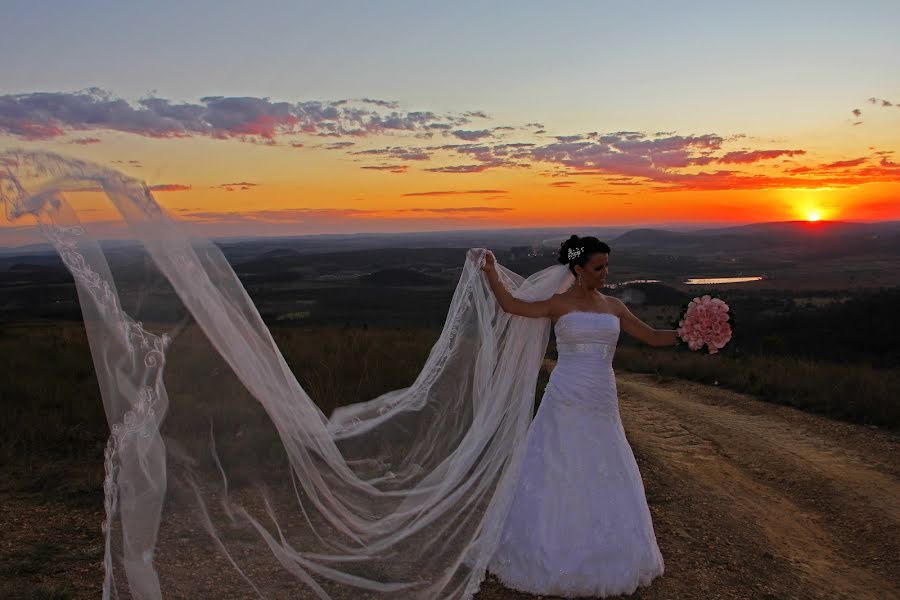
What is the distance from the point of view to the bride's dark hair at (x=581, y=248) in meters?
5.36

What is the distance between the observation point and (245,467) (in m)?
4.29

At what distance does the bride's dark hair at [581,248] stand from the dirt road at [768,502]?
2.42m

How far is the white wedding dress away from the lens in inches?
190

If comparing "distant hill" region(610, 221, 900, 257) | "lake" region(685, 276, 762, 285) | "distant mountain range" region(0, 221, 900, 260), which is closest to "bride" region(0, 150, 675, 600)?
"lake" region(685, 276, 762, 285)

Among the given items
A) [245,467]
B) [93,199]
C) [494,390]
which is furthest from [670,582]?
[93,199]

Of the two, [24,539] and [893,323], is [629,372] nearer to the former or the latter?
[24,539]

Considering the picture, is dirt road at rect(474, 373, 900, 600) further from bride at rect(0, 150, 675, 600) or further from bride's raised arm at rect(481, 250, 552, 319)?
bride's raised arm at rect(481, 250, 552, 319)

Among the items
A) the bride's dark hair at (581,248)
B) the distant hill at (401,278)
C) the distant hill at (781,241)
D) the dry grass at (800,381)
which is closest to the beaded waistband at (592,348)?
the bride's dark hair at (581,248)

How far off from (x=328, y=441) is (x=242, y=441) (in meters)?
0.86

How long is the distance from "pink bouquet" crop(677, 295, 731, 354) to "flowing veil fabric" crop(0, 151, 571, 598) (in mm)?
1108

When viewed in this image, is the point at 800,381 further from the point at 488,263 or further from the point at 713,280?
the point at 713,280

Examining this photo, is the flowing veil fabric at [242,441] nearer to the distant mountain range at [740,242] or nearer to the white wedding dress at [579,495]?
the white wedding dress at [579,495]

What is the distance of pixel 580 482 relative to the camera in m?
4.99

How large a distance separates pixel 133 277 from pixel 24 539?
2857 millimetres
